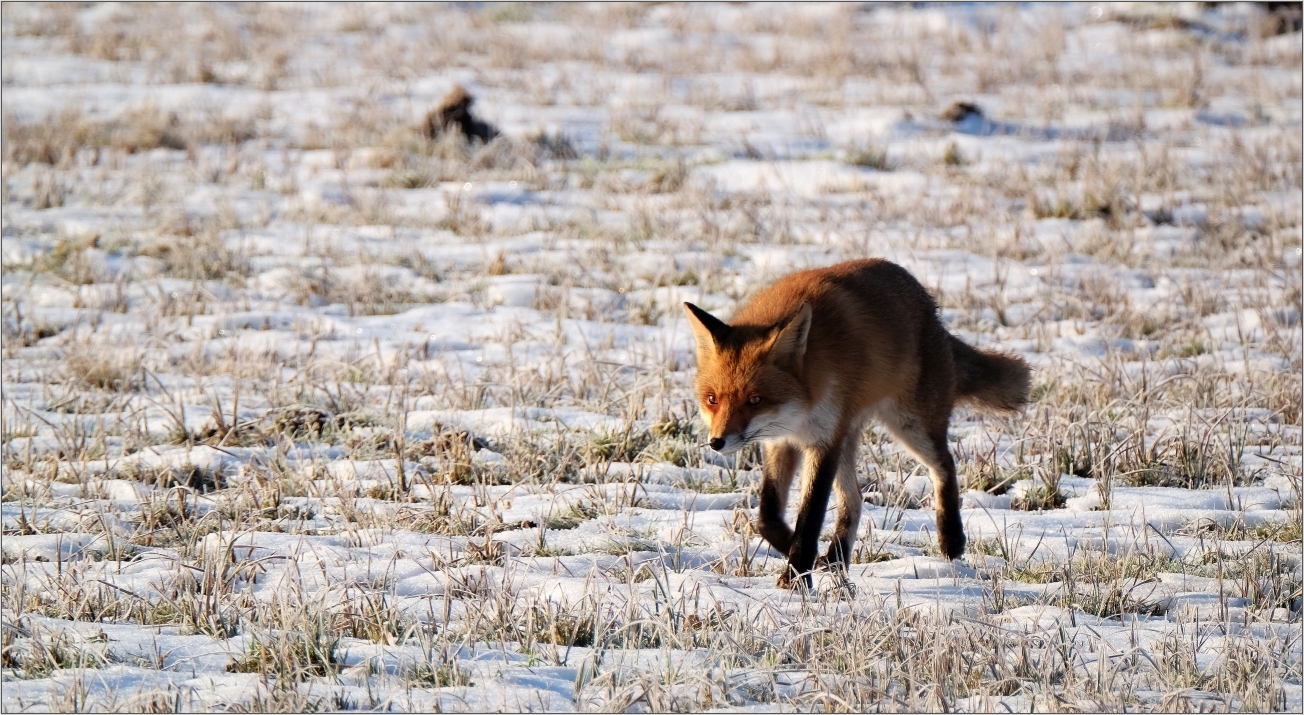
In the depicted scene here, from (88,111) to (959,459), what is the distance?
12.8 m

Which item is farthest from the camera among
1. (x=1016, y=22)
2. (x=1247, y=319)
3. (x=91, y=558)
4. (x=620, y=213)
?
(x=1016, y=22)

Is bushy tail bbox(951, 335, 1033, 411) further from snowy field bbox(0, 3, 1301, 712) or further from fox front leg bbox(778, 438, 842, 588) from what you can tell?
fox front leg bbox(778, 438, 842, 588)

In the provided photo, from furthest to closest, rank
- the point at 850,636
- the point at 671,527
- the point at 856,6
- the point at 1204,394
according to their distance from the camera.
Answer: the point at 856,6 < the point at 1204,394 < the point at 671,527 < the point at 850,636

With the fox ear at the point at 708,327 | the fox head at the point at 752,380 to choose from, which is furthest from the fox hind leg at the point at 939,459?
the fox ear at the point at 708,327

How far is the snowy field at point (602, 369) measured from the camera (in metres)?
4.00

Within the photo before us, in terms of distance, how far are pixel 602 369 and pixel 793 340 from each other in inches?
117

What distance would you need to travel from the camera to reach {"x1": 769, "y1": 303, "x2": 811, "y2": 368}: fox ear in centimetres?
470

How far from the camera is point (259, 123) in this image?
582 inches

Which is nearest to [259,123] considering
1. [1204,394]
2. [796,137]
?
[796,137]

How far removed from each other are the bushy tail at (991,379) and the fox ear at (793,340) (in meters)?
1.44

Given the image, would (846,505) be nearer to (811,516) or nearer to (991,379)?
(811,516)

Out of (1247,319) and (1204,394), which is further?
(1247,319)

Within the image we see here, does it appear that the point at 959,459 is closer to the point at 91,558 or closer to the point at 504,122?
the point at 91,558

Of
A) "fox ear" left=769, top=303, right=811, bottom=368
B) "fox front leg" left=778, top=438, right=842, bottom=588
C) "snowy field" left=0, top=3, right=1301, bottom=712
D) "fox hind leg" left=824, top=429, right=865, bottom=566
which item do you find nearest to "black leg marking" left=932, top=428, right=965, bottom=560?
"snowy field" left=0, top=3, right=1301, bottom=712
